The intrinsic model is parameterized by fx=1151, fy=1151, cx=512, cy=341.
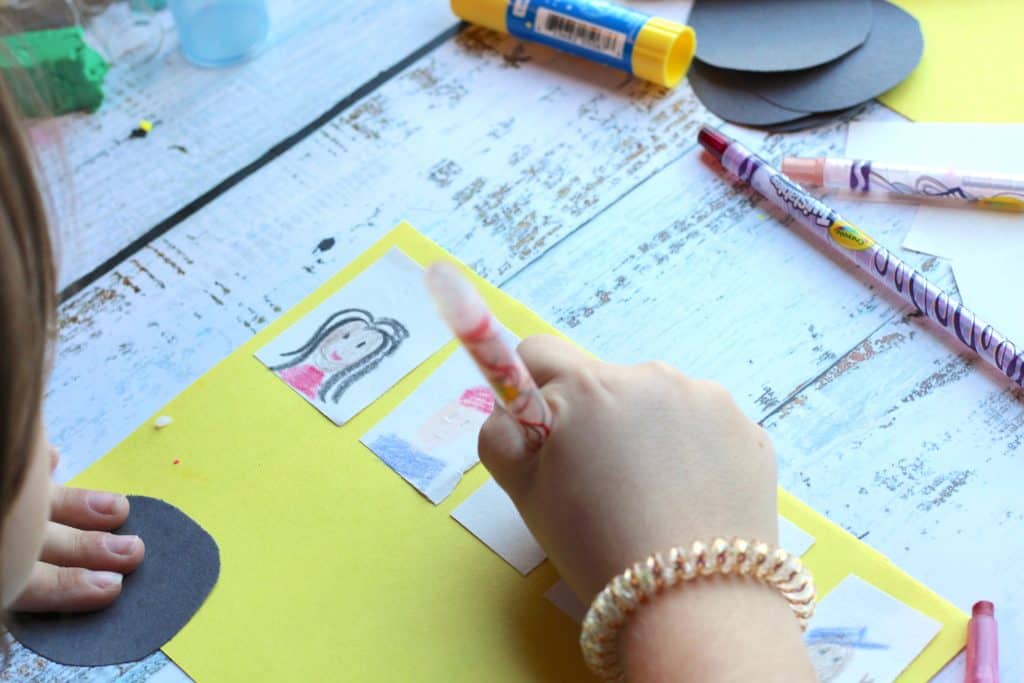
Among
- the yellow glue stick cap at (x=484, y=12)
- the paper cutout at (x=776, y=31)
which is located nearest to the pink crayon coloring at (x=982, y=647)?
the paper cutout at (x=776, y=31)

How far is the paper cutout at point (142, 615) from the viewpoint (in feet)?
2.33

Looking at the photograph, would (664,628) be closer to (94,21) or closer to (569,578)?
(569,578)

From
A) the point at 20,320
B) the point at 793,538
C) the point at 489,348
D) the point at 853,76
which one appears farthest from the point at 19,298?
the point at 853,76

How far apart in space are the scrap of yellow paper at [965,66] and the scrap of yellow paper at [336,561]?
1.23ft

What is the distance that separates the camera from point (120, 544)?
737mm

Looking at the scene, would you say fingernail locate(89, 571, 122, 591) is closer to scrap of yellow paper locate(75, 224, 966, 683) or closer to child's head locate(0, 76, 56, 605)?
scrap of yellow paper locate(75, 224, 966, 683)

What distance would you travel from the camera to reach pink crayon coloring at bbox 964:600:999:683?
642 mm

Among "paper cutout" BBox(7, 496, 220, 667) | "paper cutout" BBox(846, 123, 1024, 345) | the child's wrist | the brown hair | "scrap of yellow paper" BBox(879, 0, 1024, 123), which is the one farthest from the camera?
"scrap of yellow paper" BBox(879, 0, 1024, 123)

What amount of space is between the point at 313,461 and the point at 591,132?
1.20 ft

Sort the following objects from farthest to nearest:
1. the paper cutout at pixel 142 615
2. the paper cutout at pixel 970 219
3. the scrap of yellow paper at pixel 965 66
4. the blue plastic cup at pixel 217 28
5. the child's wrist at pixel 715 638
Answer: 1. the blue plastic cup at pixel 217 28
2. the scrap of yellow paper at pixel 965 66
3. the paper cutout at pixel 970 219
4. the paper cutout at pixel 142 615
5. the child's wrist at pixel 715 638

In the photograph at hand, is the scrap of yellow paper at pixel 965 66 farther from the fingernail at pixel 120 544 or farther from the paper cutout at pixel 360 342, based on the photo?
the fingernail at pixel 120 544

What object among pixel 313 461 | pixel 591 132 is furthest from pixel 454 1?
pixel 313 461

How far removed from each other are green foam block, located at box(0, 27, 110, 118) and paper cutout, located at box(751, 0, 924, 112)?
0.56 meters

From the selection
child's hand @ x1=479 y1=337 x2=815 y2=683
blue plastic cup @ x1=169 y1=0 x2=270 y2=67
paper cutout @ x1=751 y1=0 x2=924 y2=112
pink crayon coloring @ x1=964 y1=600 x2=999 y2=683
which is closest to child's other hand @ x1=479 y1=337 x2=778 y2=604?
child's hand @ x1=479 y1=337 x2=815 y2=683
